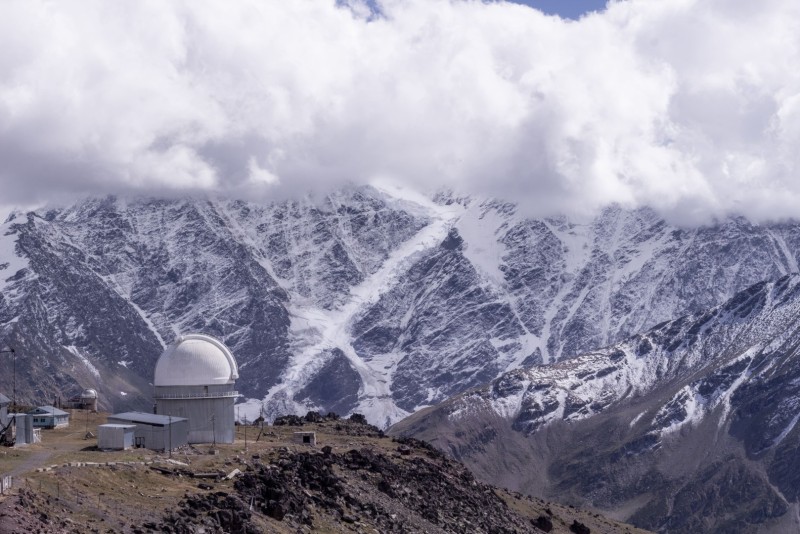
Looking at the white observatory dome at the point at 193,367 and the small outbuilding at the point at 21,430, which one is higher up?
the white observatory dome at the point at 193,367

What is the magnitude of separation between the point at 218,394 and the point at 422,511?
838 inches

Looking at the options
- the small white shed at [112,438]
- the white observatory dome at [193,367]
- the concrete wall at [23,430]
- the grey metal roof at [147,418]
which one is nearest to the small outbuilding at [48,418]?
the white observatory dome at [193,367]

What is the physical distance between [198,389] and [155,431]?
11.8 meters

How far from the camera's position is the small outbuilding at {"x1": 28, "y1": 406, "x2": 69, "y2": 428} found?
15338 centimetres

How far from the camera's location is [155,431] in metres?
136

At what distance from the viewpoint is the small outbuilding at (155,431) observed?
13562 cm

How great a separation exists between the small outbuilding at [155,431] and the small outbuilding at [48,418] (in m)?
17.0

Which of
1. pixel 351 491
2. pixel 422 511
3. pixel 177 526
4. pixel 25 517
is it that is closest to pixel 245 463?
pixel 351 491

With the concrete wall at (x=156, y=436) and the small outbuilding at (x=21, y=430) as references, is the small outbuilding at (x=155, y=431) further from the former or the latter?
the small outbuilding at (x=21, y=430)

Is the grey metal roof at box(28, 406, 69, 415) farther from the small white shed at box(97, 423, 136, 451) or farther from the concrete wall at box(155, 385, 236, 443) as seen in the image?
the small white shed at box(97, 423, 136, 451)

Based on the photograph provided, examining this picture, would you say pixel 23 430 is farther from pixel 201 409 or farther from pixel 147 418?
pixel 201 409

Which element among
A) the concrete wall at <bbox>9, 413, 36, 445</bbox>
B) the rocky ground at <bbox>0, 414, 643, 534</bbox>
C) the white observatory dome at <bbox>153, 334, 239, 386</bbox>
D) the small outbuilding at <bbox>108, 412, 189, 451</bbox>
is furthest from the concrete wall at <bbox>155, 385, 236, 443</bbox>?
the concrete wall at <bbox>9, 413, 36, 445</bbox>

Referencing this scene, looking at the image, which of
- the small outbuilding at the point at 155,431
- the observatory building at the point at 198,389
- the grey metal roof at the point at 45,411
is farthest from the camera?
the grey metal roof at the point at 45,411

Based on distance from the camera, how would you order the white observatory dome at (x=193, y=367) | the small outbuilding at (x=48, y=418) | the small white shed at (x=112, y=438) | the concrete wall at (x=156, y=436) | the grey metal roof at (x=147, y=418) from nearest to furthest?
1. the small white shed at (x=112, y=438)
2. the concrete wall at (x=156, y=436)
3. the grey metal roof at (x=147, y=418)
4. the white observatory dome at (x=193, y=367)
5. the small outbuilding at (x=48, y=418)
